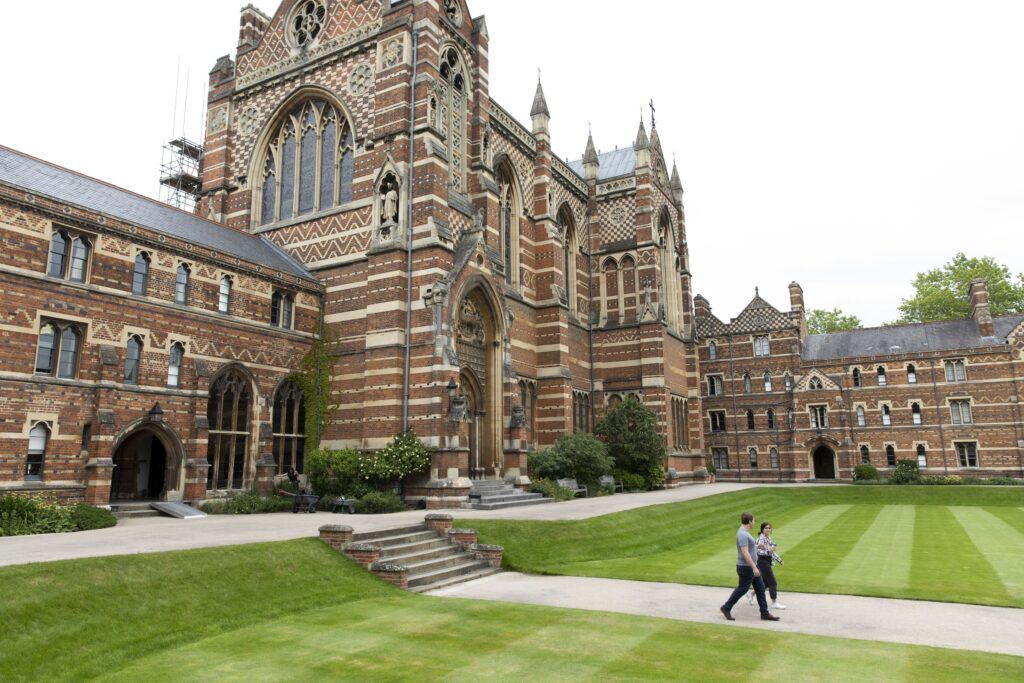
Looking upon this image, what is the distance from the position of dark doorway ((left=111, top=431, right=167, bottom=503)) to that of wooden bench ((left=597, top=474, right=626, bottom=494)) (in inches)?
736

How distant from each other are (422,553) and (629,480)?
21944mm

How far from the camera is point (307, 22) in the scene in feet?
99.0

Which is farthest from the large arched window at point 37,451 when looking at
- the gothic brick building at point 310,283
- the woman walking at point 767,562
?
the woman walking at point 767,562

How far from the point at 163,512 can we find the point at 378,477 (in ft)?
21.8

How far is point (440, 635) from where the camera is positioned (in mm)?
8859

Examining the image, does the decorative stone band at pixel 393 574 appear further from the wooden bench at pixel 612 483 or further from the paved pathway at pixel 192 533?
the wooden bench at pixel 612 483

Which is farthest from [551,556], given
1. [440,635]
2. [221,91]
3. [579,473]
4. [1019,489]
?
[1019,489]

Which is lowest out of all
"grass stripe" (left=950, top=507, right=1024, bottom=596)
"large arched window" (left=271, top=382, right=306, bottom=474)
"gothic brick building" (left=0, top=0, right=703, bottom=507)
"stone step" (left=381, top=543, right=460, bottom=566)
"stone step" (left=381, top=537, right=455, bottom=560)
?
"grass stripe" (left=950, top=507, right=1024, bottom=596)

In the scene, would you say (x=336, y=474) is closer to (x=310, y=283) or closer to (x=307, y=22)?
(x=310, y=283)

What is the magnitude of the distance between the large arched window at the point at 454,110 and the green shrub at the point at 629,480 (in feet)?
54.6

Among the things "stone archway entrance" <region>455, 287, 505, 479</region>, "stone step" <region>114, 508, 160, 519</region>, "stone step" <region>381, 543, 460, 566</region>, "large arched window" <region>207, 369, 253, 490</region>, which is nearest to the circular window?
"stone archway entrance" <region>455, 287, 505, 479</region>

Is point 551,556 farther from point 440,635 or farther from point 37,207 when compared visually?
point 37,207

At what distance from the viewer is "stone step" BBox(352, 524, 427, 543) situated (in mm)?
13820

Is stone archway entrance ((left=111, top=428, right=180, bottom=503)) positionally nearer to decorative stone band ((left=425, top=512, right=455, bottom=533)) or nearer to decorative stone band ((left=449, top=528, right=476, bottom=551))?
decorative stone band ((left=425, top=512, right=455, bottom=533))
